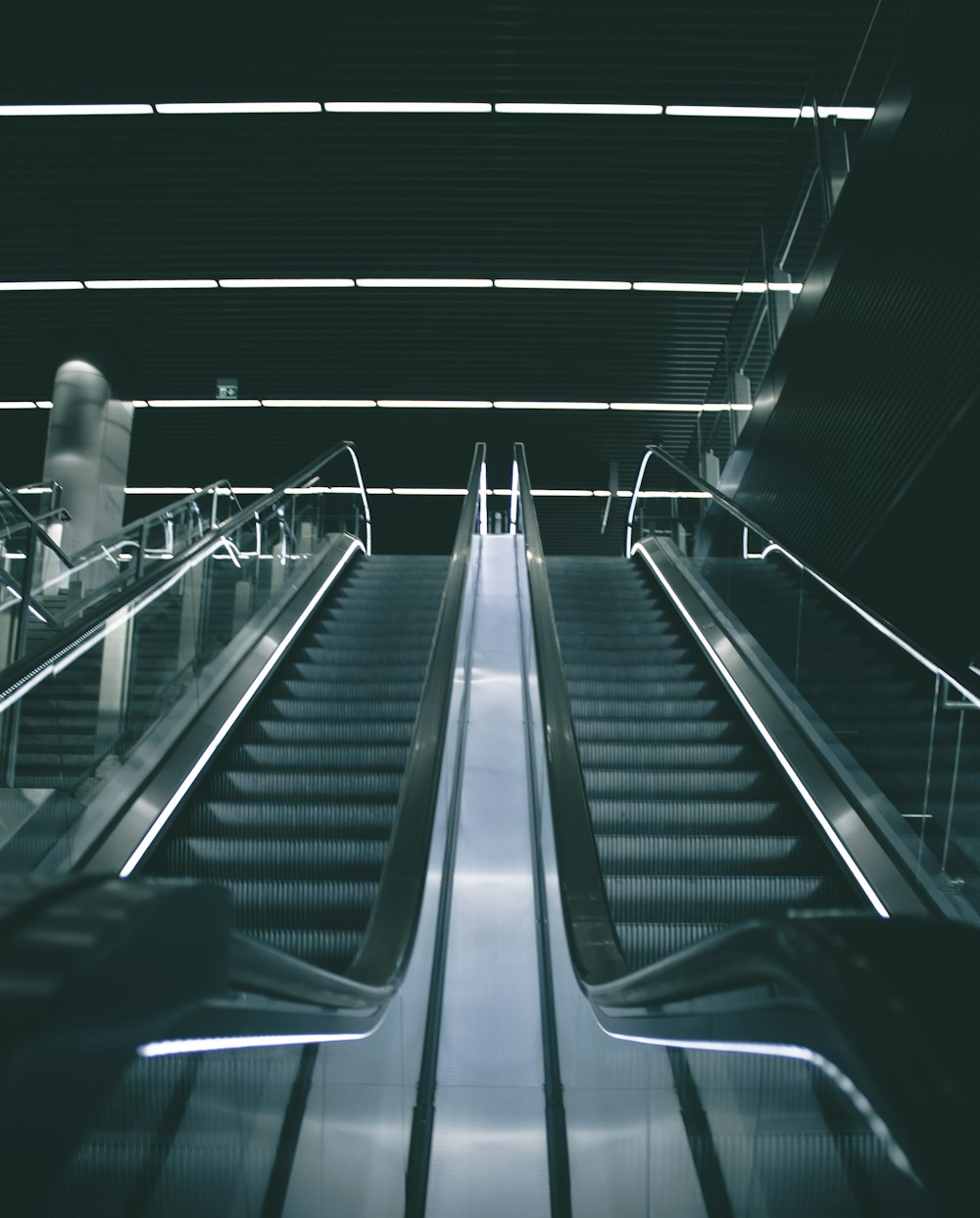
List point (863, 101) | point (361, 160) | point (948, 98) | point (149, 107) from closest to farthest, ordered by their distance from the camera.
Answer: point (948, 98), point (863, 101), point (149, 107), point (361, 160)

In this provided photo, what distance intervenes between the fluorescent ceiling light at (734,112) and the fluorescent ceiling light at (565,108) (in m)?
0.17

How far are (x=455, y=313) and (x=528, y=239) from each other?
1748mm

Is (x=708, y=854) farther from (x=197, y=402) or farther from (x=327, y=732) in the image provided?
(x=197, y=402)

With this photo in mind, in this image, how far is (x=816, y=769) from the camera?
474 cm

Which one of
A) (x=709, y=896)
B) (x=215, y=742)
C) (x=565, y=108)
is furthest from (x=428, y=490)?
(x=709, y=896)

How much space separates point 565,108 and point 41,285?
20.5ft

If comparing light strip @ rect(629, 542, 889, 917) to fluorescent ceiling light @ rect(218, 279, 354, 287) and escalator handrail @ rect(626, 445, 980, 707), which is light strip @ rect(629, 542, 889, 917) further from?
fluorescent ceiling light @ rect(218, 279, 354, 287)

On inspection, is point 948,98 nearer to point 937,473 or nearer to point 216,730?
point 937,473

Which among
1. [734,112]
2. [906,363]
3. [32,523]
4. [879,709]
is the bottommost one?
[879,709]

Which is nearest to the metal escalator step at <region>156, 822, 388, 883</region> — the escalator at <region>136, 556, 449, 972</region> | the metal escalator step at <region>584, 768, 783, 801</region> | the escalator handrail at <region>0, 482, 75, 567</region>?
the escalator at <region>136, 556, 449, 972</region>

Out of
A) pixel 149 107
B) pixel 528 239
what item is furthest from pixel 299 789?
pixel 528 239

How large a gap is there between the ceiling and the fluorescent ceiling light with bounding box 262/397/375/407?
0.61ft

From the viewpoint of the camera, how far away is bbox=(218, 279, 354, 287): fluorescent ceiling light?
1147 cm

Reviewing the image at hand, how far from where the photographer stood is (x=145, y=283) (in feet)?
38.1
